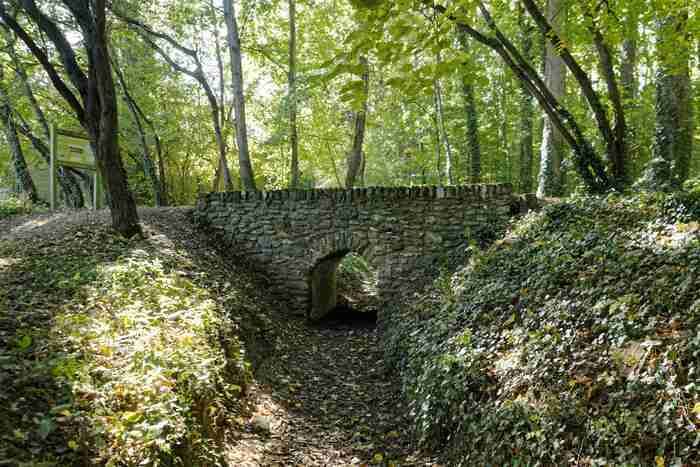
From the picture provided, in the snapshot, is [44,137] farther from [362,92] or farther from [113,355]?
[362,92]

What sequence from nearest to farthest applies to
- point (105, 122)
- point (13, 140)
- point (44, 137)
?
point (105, 122), point (13, 140), point (44, 137)

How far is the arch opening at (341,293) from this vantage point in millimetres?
9625

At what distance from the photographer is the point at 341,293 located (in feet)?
39.2

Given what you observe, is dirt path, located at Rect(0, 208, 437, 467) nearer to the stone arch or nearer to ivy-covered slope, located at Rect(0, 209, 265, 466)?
ivy-covered slope, located at Rect(0, 209, 265, 466)

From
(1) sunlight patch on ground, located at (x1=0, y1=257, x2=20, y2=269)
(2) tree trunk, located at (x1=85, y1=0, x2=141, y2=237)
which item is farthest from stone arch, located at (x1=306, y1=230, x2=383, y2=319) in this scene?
(1) sunlight patch on ground, located at (x1=0, y1=257, x2=20, y2=269)

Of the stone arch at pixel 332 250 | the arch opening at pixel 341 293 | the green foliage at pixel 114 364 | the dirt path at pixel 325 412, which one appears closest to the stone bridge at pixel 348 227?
the stone arch at pixel 332 250

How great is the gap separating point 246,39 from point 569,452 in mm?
13038

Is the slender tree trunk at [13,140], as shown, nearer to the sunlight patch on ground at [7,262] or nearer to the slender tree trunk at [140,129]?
the slender tree trunk at [140,129]

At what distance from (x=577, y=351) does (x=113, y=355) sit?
362 cm

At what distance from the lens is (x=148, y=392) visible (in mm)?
3242

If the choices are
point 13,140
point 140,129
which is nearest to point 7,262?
point 140,129

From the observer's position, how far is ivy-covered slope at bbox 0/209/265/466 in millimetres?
2730

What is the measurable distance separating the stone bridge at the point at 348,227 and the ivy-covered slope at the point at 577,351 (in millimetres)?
2232

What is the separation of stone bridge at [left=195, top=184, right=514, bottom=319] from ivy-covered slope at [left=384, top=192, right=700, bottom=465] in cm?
223
